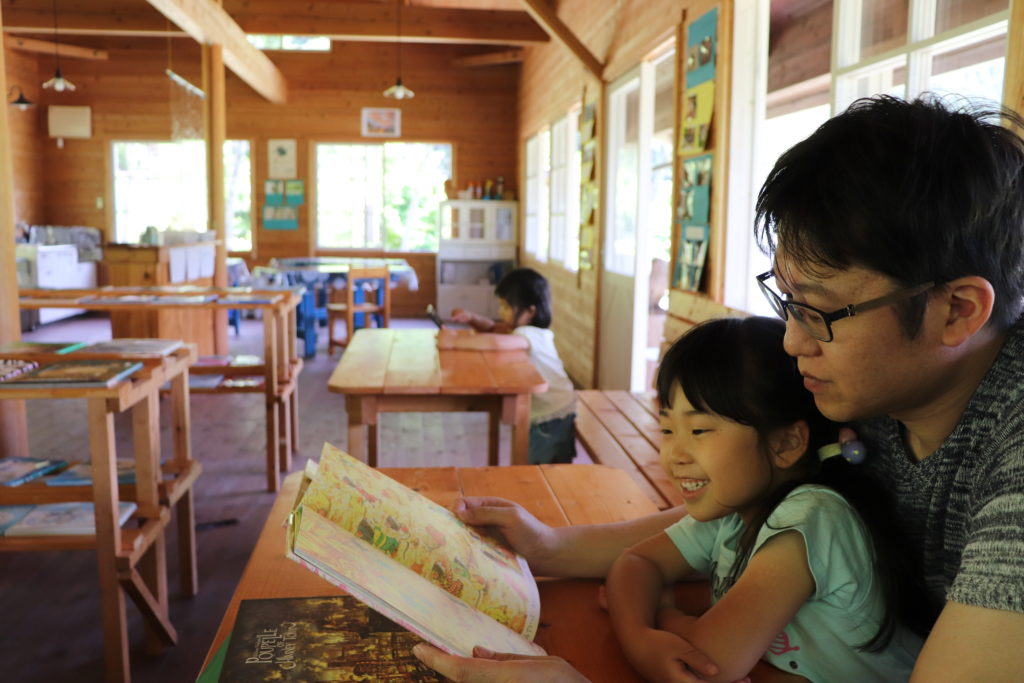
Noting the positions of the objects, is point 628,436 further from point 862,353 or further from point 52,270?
point 52,270

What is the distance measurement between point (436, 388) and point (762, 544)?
1757 mm

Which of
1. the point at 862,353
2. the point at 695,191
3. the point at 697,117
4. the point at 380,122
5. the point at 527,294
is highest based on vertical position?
the point at 380,122

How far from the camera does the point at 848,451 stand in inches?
39.9

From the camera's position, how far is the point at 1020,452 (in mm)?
763

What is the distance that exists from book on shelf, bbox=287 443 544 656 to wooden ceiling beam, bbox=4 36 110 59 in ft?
34.5

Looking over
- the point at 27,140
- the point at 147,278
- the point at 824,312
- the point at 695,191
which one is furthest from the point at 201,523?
the point at 27,140

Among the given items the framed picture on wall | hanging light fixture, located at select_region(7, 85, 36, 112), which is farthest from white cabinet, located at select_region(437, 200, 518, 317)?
hanging light fixture, located at select_region(7, 85, 36, 112)

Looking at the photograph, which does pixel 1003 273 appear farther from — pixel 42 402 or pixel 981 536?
pixel 42 402

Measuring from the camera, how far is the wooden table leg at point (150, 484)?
228cm

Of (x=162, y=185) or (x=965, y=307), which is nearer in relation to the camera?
(x=965, y=307)

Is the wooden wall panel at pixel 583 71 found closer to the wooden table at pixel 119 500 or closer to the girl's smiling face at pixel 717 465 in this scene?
the wooden table at pixel 119 500

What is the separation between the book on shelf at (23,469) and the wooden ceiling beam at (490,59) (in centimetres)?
878

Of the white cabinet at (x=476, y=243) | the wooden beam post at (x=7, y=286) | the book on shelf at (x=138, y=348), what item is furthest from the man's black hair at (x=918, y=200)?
the white cabinet at (x=476, y=243)

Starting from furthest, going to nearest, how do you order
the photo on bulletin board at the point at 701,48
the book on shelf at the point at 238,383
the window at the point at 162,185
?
the window at the point at 162,185, the book on shelf at the point at 238,383, the photo on bulletin board at the point at 701,48
